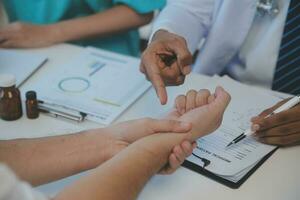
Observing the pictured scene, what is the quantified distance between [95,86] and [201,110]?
0.34m

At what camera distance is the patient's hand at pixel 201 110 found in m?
0.80

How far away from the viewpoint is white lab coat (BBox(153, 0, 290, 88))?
1198 millimetres

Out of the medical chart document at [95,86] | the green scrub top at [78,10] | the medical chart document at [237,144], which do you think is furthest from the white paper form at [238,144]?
the green scrub top at [78,10]

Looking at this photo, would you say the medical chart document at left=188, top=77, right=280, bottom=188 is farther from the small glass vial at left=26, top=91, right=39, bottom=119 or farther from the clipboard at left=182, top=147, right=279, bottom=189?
the small glass vial at left=26, top=91, right=39, bottom=119

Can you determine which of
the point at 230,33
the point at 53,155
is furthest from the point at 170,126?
the point at 230,33

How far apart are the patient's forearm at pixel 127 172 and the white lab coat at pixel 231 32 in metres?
0.49

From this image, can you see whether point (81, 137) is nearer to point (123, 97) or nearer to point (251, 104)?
point (123, 97)

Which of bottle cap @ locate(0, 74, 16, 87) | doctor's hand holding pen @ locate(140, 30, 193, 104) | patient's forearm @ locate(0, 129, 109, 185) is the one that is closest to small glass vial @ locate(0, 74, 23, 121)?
bottle cap @ locate(0, 74, 16, 87)

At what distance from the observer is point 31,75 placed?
113 cm

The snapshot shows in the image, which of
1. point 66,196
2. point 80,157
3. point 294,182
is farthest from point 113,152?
point 294,182

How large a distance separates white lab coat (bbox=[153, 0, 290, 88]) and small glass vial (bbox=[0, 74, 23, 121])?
425mm

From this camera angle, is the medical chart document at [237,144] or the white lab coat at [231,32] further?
the white lab coat at [231,32]

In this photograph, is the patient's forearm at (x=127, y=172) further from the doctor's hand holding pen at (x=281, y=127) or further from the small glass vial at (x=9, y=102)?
the small glass vial at (x=9, y=102)

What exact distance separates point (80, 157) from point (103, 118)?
0.16 metres
